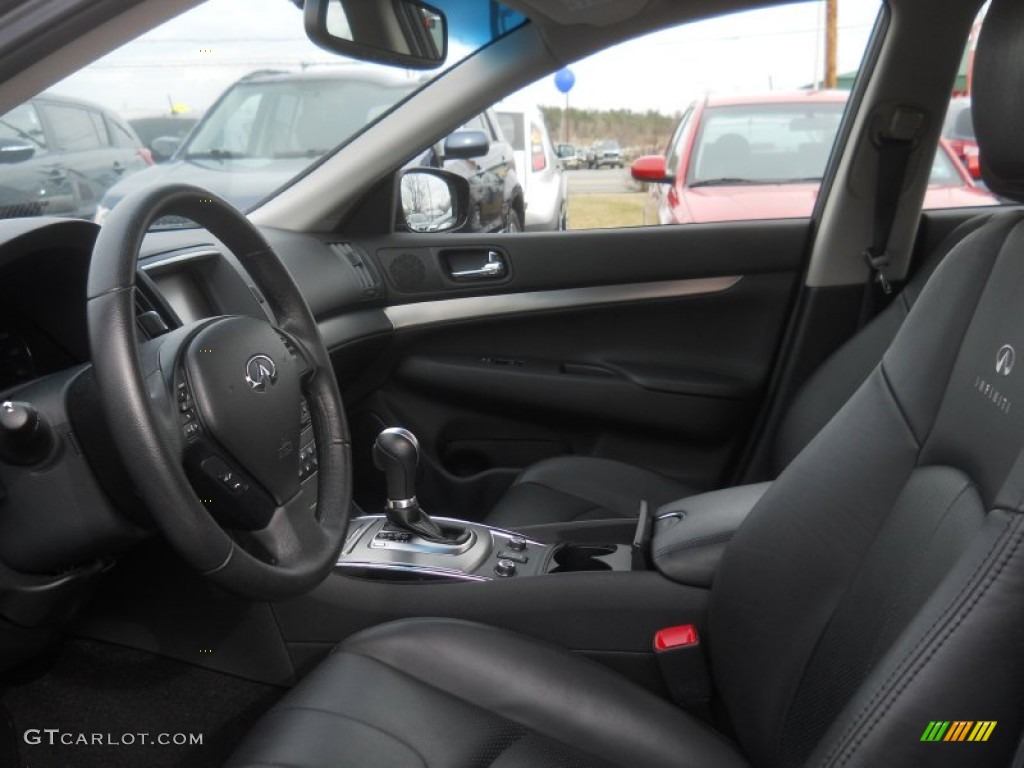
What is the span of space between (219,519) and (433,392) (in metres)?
1.43

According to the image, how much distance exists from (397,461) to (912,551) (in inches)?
33.1

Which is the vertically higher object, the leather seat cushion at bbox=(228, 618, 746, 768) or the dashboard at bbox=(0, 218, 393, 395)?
the dashboard at bbox=(0, 218, 393, 395)

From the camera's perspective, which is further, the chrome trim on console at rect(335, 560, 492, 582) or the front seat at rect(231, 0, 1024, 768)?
the chrome trim on console at rect(335, 560, 492, 582)

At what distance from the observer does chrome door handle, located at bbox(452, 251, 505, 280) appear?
8.54ft

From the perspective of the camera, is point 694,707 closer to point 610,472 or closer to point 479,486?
point 610,472

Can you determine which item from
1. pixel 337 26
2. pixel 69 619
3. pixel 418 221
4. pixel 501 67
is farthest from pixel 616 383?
pixel 69 619

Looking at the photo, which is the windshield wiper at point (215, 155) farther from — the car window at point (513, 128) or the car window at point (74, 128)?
the car window at point (513, 128)

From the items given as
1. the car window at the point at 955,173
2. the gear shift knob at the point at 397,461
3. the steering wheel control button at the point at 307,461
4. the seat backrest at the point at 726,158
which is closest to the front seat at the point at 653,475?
the car window at the point at 955,173

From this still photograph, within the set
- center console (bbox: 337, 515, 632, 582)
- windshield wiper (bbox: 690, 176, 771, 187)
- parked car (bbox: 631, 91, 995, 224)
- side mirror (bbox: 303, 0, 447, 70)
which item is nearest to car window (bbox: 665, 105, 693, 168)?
parked car (bbox: 631, 91, 995, 224)

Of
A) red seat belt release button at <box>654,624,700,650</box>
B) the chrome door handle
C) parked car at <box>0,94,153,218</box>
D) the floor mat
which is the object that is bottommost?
the floor mat

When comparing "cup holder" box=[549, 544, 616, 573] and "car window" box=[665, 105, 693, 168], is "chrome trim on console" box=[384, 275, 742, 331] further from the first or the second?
"cup holder" box=[549, 544, 616, 573]

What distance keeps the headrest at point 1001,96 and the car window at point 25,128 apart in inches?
42.1

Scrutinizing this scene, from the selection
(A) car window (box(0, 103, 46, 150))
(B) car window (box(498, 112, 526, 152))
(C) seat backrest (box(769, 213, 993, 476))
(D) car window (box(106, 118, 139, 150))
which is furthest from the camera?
(B) car window (box(498, 112, 526, 152))

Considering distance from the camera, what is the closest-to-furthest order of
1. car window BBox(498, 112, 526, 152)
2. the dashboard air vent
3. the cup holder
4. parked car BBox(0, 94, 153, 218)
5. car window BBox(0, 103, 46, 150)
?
car window BBox(0, 103, 46, 150)
parked car BBox(0, 94, 153, 218)
the cup holder
the dashboard air vent
car window BBox(498, 112, 526, 152)
